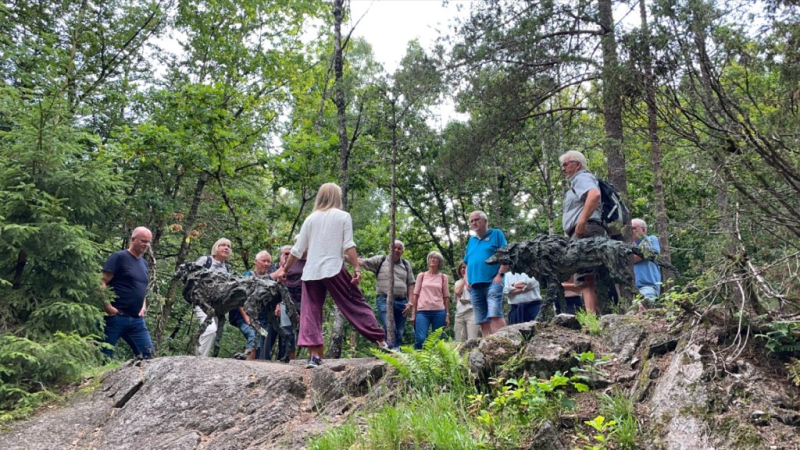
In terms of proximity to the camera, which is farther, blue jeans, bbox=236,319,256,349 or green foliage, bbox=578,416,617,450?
blue jeans, bbox=236,319,256,349

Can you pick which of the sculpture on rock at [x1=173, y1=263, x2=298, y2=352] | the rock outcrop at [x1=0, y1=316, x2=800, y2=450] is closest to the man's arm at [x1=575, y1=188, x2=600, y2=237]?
the rock outcrop at [x1=0, y1=316, x2=800, y2=450]

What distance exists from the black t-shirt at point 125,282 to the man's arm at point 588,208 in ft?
18.8

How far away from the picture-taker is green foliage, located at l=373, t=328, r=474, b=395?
4973 mm

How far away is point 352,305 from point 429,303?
341 cm

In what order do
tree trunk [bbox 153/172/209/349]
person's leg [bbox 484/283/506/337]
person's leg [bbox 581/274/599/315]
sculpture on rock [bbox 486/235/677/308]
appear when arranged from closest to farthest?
sculpture on rock [bbox 486/235/677/308]
person's leg [bbox 581/274/599/315]
person's leg [bbox 484/283/506/337]
tree trunk [bbox 153/172/209/349]

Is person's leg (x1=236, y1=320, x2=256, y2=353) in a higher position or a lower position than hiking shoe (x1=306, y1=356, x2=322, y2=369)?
higher

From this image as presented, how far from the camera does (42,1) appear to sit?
14.6m

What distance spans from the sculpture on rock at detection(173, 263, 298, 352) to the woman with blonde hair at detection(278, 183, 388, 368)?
146 centimetres

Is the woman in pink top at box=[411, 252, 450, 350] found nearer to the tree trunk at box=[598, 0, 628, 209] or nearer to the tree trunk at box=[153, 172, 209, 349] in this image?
the tree trunk at box=[598, 0, 628, 209]

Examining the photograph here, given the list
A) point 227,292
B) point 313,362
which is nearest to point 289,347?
point 227,292

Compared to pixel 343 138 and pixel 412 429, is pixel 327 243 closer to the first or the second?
pixel 412 429

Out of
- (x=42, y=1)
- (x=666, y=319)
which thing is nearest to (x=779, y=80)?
(x=666, y=319)

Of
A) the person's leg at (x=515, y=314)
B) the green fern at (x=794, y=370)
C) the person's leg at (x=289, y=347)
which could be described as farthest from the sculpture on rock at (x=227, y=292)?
the green fern at (x=794, y=370)

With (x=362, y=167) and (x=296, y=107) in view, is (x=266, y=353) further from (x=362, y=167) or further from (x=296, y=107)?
(x=296, y=107)
